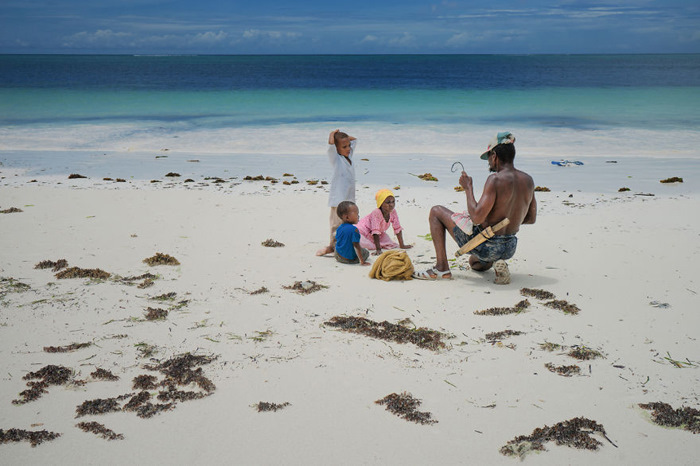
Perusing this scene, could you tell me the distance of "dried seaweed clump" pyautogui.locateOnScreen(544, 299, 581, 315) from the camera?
14.3ft

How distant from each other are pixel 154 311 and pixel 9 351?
97cm

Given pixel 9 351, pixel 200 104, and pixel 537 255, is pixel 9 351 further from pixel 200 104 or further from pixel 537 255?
pixel 200 104

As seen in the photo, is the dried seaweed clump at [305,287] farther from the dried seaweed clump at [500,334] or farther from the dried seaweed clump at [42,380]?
the dried seaweed clump at [42,380]

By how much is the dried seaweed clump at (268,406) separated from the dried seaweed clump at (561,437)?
1.17 m

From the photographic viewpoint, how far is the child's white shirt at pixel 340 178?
19.6ft

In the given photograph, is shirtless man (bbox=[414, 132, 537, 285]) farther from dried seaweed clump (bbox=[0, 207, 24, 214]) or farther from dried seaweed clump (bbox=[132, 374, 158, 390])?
dried seaweed clump (bbox=[0, 207, 24, 214])

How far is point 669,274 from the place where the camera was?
516 centimetres

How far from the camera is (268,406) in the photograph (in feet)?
10.0

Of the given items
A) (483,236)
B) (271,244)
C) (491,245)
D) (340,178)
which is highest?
(340,178)

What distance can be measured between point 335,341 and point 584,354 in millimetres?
1633

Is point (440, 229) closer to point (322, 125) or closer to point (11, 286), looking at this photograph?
point (11, 286)

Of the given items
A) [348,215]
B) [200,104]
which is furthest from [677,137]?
[200,104]

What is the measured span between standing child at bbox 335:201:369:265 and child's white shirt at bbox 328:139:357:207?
0.31 meters

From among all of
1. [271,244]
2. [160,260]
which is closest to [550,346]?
[271,244]
